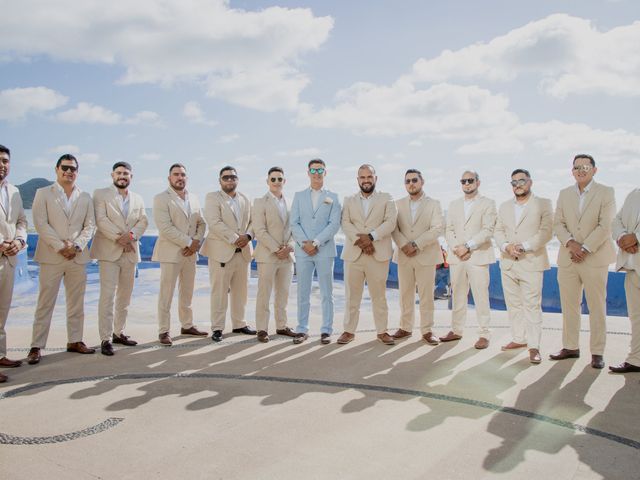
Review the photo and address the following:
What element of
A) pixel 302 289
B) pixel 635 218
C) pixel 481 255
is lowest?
pixel 302 289

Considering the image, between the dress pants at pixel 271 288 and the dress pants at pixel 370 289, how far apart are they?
0.86 m

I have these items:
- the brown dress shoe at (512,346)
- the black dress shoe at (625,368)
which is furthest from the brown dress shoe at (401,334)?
the black dress shoe at (625,368)

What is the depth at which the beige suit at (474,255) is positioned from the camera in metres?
6.71

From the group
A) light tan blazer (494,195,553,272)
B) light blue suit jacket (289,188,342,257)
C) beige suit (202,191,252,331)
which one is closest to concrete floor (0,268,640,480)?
beige suit (202,191,252,331)

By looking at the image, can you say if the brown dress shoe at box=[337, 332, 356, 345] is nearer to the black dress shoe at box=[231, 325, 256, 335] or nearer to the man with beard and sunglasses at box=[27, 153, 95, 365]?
the black dress shoe at box=[231, 325, 256, 335]

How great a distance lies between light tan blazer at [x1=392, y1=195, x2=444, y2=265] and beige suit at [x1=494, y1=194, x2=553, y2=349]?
2.51ft

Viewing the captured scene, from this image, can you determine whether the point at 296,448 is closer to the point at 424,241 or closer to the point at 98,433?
the point at 98,433

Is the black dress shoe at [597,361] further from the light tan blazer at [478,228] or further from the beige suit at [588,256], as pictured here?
the light tan blazer at [478,228]

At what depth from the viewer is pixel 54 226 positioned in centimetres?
617

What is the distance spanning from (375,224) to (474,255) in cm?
130

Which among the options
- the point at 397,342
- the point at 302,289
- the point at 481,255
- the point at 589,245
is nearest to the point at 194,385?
the point at 302,289

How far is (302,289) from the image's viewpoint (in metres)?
7.04

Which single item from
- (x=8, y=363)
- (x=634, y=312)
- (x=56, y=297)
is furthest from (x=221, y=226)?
(x=634, y=312)

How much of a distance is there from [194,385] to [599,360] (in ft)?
13.8
